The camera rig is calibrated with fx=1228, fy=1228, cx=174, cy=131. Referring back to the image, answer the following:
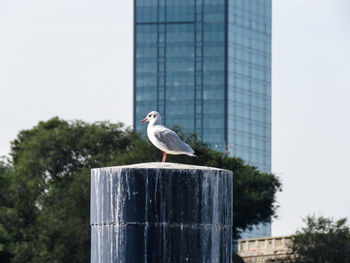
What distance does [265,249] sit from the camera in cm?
9100

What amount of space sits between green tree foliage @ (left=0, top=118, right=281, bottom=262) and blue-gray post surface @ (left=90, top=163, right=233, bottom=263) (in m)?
55.7

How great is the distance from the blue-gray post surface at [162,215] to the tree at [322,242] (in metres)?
60.4

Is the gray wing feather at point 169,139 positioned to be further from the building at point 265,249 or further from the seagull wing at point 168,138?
the building at point 265,249

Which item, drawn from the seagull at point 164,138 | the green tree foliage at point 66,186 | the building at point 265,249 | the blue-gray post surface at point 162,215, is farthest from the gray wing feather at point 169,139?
the building at point 265,249

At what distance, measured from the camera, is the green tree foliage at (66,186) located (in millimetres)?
76688

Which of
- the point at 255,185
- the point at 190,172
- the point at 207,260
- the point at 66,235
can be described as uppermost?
the point at 255,185

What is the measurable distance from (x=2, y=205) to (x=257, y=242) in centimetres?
2169

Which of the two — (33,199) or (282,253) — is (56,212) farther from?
(282,253)

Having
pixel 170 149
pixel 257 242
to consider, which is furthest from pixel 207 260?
pixel 257 242

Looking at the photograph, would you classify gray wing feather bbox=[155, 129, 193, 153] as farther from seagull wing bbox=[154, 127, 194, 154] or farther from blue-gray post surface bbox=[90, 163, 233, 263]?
blue-gray post surface bbox=[90, 163, 233, 263]

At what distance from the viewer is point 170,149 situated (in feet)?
74.0

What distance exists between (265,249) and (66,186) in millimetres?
16263

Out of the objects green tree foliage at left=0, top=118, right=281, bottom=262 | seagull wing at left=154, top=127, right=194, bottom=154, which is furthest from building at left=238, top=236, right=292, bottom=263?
seagull wing at left=154, top=127, right=194, bottom=154

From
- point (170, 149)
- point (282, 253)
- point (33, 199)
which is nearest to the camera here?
point (170, 149)
